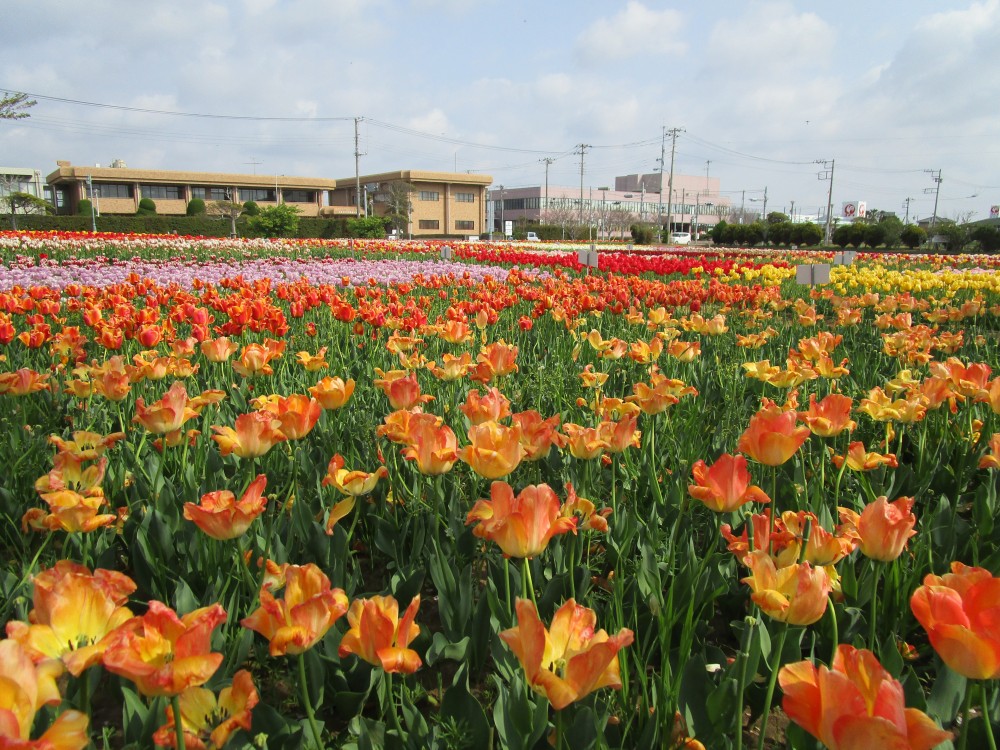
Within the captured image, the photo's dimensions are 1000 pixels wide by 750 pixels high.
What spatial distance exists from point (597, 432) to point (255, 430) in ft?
2.84

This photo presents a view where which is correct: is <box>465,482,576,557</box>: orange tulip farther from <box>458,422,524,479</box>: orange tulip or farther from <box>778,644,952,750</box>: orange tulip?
<box>778,644,952,750</box>: orange tulip

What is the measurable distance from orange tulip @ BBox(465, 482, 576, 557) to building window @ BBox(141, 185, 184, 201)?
66635 mm

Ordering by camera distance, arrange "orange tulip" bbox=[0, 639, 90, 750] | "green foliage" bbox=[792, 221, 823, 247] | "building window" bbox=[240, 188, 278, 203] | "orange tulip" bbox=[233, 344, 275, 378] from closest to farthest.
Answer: "orange tulip" bbox=[0, 639, 90, 750] → "orange tulip" bbox=[233, 344, 275, 378] → "green foliage" bbox=[792, 221, 823, 247] → "building window" bbox=[240, 188, 278, 203]

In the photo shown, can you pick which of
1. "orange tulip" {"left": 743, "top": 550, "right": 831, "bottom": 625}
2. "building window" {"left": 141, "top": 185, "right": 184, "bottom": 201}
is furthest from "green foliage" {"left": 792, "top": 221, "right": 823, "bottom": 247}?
"building window" {"left": 141, "top": 185, "right": 184, "bottom": 201}

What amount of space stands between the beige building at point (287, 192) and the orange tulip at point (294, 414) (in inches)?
2163

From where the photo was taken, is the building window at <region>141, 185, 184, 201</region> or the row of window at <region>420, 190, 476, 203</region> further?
the row of window at <region>420, 190, 476, 203</region>

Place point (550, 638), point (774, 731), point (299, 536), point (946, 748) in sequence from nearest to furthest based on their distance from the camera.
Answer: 1. point (550, 638)
2. point (946, 748)
3. point (774, 731)
4. point (299, 536)

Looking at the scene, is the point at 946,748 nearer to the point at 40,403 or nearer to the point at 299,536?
the point at 299,536

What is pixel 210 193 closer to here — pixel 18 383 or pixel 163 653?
pixel 18 383

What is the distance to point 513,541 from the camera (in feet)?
3.79

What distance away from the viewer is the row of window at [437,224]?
66.8 metres

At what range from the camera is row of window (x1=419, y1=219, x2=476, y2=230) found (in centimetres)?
6675

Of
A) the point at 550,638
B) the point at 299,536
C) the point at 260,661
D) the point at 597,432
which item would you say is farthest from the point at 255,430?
the point at 550,638

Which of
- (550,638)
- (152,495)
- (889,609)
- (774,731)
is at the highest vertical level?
(550,638)
